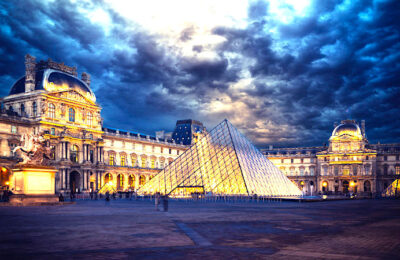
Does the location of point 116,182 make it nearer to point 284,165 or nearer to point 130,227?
point 284,165

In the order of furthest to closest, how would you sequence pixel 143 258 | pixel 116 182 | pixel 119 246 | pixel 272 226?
pixel 116 182
pixel 272 226
pixel 119 246
pixel 143 258

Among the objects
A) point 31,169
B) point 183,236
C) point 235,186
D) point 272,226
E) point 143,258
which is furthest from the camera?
point 235,186

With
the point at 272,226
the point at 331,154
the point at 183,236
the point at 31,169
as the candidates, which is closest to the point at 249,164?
the point at 31,169

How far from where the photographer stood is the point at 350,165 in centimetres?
8900

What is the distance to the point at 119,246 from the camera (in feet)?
27.1

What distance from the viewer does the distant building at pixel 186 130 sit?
3615 inches

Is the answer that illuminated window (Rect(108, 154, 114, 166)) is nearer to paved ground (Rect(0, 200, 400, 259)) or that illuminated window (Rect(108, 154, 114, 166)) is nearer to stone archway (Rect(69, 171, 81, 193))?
stone archway (Rect(69, 171, 81, 193))

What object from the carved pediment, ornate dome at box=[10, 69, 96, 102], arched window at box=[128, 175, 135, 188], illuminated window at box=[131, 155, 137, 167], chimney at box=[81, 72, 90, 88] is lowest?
arched window at box=[128, 175, 135, 188]

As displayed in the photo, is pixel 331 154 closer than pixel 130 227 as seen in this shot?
No

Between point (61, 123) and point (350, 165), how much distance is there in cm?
6353

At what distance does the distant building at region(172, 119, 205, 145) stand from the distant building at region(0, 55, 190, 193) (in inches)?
1093

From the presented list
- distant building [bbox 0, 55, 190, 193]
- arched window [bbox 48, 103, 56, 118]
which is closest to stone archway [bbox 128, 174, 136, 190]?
distant building [bbox 0, 55, 190, 193]

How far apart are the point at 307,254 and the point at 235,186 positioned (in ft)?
86.4

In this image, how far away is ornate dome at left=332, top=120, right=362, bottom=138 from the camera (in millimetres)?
88537
